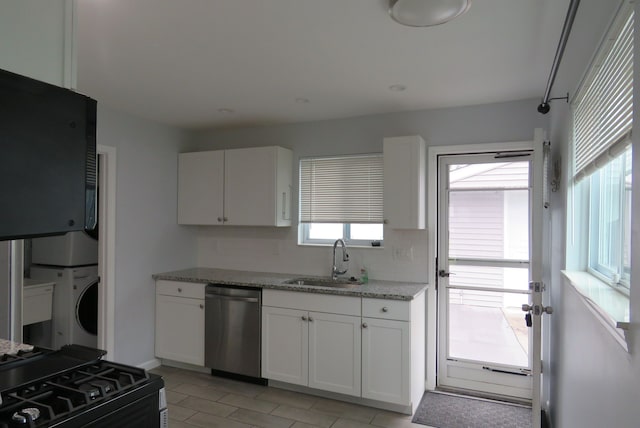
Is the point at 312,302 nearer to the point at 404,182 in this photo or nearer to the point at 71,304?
the point at 404,182

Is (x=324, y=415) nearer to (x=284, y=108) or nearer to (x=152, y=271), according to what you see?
(x=152, y=271)

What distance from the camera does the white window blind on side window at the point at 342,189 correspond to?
390 centimetres

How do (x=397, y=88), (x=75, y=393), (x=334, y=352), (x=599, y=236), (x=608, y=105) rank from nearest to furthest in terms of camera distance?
(x=75, y=393) → (x=608, y=105) → (x=599, y=236) → (x=397, y=88) → (x=334, y=352)

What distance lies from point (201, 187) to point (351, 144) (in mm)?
1602

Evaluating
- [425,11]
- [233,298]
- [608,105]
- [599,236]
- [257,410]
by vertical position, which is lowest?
[257,410]

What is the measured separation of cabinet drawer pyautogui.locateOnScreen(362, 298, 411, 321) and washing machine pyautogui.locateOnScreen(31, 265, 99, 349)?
107 inches

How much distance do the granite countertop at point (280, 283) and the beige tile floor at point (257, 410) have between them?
0.89 m

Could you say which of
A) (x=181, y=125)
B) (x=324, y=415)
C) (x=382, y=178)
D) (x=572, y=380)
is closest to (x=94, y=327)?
(x=181, y=125)

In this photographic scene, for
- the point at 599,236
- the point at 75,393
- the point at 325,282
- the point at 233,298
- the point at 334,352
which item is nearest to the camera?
the point at 75,393

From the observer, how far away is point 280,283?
3.65 metres

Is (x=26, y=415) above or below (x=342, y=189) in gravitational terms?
below

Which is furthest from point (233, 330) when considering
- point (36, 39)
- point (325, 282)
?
point (36, 39)

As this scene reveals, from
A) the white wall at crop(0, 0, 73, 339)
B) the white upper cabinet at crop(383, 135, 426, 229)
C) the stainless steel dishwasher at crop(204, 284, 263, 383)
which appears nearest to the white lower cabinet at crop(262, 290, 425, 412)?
the stainless steel dishwasher at crop(204, 284, 263, 383)

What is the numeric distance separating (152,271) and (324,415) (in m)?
2.17
